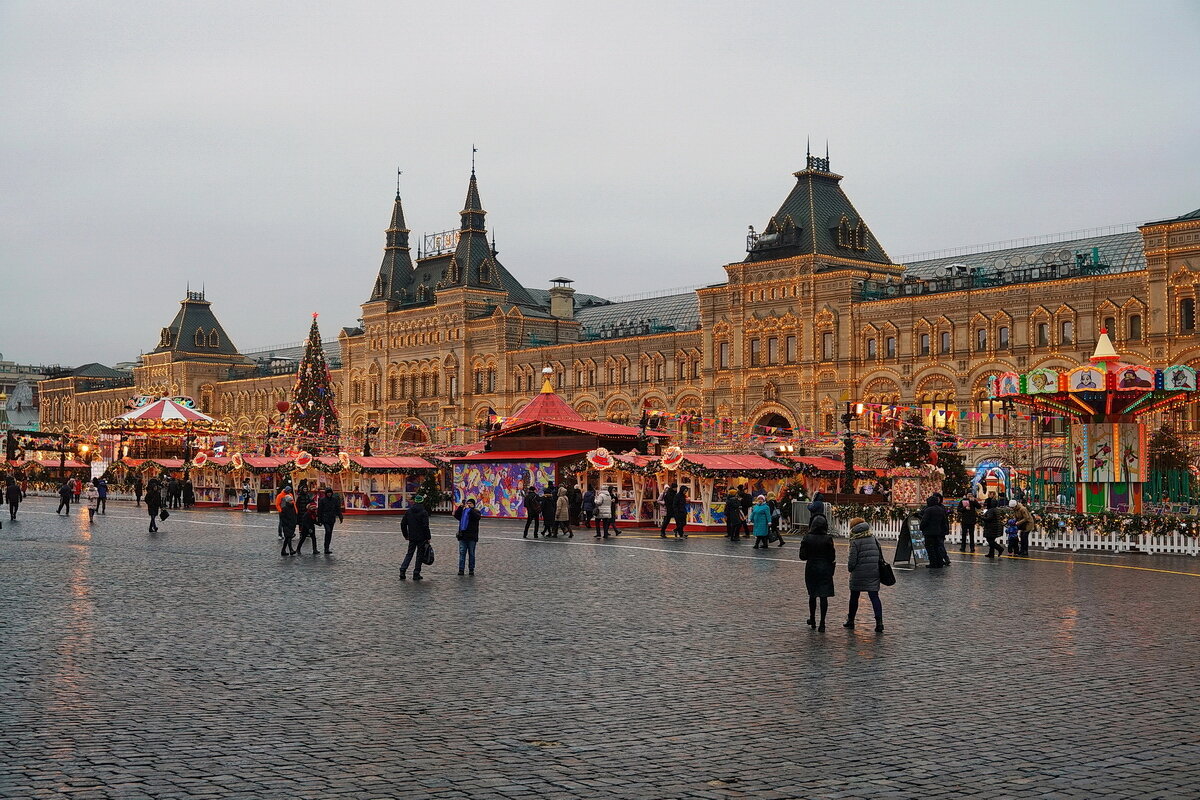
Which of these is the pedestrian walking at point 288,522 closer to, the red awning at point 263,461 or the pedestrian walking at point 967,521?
the pedestrian walking at point 967,521

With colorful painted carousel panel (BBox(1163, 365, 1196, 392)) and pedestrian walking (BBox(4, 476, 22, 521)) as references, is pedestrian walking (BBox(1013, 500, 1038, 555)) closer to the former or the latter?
colorful painted carousel panel (BBox(1163, 365, 1196, 392))

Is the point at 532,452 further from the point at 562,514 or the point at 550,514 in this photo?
the point at 562,514

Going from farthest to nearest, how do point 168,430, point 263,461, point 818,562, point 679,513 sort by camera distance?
1. point 168,430
2. point 263,461
3. point 679,513
4. point 818,562

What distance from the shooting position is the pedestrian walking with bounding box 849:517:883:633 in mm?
14648

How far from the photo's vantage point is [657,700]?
10.3 m

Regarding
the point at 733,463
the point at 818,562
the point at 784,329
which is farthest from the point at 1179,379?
the point at 784,329

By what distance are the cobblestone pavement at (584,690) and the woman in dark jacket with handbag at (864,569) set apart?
367mm

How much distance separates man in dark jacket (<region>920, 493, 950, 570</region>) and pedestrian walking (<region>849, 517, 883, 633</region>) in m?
8.84

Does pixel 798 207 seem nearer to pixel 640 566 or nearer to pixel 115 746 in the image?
pixel 640 566

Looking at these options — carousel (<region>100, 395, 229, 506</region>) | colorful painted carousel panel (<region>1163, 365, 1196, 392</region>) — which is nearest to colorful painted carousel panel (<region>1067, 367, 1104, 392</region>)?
colorful painted carousel panel (<region>1163, 365, 1196, 392</region>)

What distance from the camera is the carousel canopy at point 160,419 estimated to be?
67.1m

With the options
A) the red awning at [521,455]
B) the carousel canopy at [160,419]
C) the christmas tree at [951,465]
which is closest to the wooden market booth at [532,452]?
the red awning at [521,455]

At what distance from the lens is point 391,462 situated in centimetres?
5175

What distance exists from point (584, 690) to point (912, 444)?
41250mm
